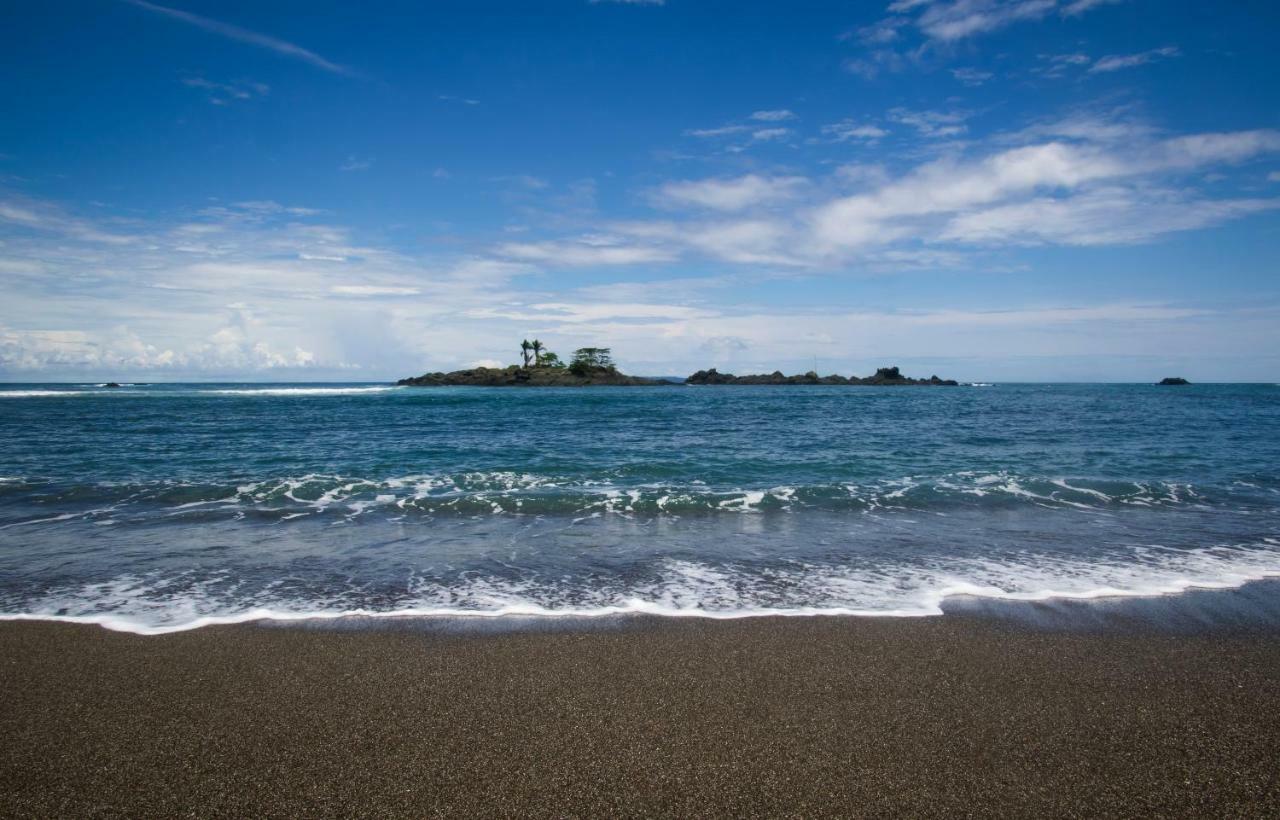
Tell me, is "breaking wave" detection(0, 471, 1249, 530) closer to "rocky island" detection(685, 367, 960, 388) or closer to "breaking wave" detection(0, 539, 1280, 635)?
"breaking wave" detection(0, 539, 1280, 635)

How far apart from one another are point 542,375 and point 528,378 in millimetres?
3044

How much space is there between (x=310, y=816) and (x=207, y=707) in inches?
79.5

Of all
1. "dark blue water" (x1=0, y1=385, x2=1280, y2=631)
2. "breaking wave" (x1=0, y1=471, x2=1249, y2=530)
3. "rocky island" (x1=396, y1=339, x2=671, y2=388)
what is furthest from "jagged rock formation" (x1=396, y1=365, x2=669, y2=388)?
"breaking wave" (x1=0, y1=471, x2=1249, y2=530)

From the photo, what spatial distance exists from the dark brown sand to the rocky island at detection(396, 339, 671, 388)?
100 m

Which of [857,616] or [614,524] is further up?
[857,616]

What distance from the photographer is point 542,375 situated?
110m

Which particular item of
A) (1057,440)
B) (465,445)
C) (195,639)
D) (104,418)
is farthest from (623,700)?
(104,418)

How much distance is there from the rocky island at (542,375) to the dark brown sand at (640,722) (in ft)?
329

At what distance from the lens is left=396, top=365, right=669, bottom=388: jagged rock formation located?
108250mm

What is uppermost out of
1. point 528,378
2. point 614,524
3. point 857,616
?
point 528,378

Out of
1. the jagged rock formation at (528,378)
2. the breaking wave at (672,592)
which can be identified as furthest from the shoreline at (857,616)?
the jagged rock formation at (528,378)

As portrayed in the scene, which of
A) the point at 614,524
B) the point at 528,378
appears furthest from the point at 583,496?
the point at 528,378

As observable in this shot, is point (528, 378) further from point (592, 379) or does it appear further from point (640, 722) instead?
point (640, 722)

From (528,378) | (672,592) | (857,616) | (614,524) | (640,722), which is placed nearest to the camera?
(640,722)
